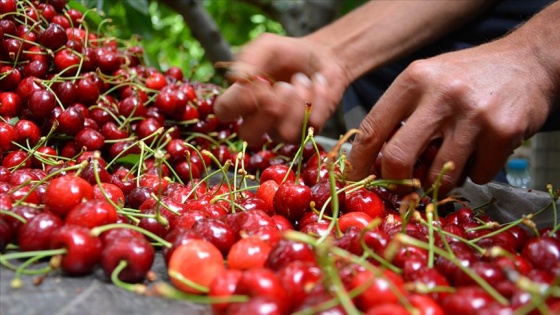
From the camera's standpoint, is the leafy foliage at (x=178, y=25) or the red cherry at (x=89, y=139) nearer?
the red cherry at (x=89, y=139)

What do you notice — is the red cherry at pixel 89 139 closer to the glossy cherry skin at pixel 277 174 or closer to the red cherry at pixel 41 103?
the red cherry at pixel 41 103

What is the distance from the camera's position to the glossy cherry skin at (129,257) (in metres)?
0.83

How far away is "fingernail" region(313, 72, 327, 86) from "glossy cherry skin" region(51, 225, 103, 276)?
0.85 m

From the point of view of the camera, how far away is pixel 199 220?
96 cm

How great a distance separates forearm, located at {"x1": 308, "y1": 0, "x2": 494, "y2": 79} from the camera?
70.2 inches

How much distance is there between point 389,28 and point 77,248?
4.43 feet

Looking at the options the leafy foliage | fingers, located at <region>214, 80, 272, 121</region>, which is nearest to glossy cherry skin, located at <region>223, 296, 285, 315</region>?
fingers, located at <region>214, 80, 272, 121</region>

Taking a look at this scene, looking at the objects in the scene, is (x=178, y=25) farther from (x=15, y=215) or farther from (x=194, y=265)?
(x=194, y=265)

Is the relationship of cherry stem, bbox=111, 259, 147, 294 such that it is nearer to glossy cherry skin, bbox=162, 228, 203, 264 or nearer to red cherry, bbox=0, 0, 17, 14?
glossy cherry skin, bbox=162, 228, 203, 264

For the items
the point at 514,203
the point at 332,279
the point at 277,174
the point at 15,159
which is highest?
the point at 332,279

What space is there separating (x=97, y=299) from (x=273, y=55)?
967 millimetres

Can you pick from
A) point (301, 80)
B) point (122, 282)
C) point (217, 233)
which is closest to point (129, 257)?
point (122, 282)

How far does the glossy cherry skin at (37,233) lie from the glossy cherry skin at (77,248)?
0.02 metres

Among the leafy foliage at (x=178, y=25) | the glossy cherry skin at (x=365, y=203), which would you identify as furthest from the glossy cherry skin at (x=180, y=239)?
the leafy foliage at (x=178, y=25)
